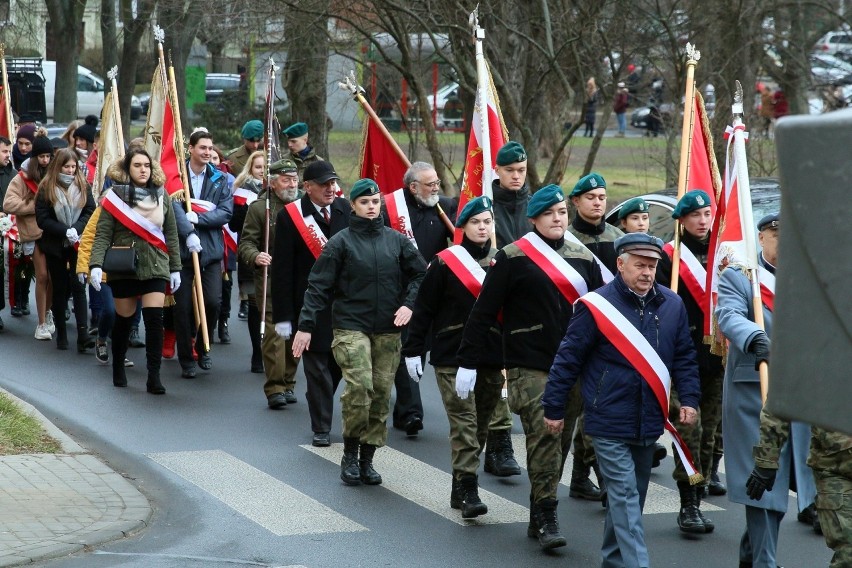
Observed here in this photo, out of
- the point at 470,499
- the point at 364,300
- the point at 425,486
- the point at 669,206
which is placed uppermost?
the point at 669,206

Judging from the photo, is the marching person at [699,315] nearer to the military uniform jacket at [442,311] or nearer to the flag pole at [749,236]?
the flag pole at [749,236]

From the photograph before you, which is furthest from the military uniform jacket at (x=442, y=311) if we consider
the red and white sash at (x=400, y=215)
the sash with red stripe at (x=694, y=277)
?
the red and white sash at (x=400, y=215)

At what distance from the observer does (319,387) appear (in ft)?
31.0

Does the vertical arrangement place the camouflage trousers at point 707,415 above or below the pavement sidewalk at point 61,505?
above

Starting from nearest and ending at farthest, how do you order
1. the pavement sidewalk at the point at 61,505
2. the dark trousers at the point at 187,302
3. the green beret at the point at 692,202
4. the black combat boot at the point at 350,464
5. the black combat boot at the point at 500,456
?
the pavement sidewalk at the point at 61,505 → the green beret at the point at 692,202 → the black combat boot at the point at 350,464 → the black combat boot at the point at 500,456 → the dark trousers at the point at 187,302

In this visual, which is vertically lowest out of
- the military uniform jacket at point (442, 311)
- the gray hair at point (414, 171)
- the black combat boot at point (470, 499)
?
the black combat boot at point (470, 499)

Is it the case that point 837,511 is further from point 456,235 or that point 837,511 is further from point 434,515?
point 456,235

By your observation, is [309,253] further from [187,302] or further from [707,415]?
[707,415]

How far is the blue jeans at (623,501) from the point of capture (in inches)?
246

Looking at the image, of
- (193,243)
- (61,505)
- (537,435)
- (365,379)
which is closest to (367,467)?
(365,379)

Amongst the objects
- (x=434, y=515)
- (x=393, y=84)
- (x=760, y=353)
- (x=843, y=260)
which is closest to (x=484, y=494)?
(x=434, y=515)

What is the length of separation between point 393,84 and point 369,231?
1381 centimetres

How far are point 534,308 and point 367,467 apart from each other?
1.80 metres

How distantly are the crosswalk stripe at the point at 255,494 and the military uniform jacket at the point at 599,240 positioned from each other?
85.2 inches
